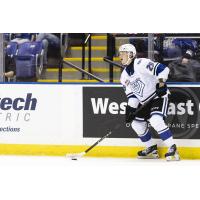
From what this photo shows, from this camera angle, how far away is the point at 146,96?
7168 mm

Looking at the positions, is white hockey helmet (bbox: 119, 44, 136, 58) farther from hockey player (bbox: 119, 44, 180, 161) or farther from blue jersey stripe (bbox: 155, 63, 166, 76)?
blue jersey stripe (bbox: 155, 63, 166, 76)

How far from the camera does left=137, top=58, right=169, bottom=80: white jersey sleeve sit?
7.00 m

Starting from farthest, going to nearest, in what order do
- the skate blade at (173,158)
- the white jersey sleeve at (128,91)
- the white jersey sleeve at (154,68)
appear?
the white jersey sleeve at (128,91), the skate blade at (173,158), the white jersey sleeve at (154,68)

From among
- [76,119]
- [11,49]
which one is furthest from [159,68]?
[11,49]

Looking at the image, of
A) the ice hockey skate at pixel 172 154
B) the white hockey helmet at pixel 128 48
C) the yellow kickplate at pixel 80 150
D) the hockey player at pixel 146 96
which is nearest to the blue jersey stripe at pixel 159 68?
the hockey player at pixel 146 96

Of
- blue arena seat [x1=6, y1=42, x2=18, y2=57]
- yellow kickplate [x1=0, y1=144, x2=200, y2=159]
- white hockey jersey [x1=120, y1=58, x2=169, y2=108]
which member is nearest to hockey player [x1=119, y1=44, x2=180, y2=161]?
white hockey jersey [x1=120, y1=58, x2=169, y2=108]

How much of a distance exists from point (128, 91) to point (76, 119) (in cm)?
64

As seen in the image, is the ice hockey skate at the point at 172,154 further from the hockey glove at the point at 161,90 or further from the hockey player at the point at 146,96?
the hockey glove at the point at 161,90

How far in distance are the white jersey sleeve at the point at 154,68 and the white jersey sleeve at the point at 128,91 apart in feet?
0.64

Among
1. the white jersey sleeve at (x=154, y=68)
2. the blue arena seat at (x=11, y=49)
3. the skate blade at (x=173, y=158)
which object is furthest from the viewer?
the blue arena seat at (x=11, y=49)

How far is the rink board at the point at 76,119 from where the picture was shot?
287 inches

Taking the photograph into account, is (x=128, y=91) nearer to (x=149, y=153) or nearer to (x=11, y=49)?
(x=149, y=153)

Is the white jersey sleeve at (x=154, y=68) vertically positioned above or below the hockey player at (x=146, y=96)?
above

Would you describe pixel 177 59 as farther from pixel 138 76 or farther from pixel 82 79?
pixel 82 79
